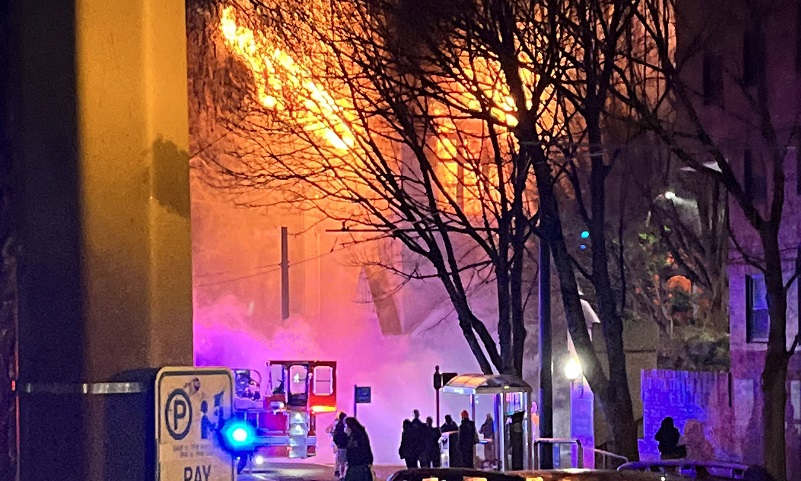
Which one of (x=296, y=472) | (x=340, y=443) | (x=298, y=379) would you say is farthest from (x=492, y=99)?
(x=296, y=472)

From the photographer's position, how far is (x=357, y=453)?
2134cm

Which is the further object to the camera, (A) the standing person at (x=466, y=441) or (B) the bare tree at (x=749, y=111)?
(A) the standing person at (x=466, y=441)

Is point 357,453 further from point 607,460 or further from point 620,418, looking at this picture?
point 607,460

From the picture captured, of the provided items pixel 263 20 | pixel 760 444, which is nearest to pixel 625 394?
pixel 760 444

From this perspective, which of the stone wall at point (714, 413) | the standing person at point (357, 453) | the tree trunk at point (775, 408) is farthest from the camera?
the stone wall at point (714, 413)

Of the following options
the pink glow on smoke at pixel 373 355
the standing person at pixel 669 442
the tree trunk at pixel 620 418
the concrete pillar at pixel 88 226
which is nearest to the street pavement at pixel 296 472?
the pink glow on smoke at pixel 373 355

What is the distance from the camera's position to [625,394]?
1881cm

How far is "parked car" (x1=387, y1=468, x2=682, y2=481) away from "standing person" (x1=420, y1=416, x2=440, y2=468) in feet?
47.6

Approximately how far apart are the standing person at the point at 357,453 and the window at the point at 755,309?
8.66 metres

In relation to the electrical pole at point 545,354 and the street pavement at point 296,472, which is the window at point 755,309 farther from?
the street pavement at point 296,472

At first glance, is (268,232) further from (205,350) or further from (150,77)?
(150,77)

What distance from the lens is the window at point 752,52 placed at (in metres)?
22.5

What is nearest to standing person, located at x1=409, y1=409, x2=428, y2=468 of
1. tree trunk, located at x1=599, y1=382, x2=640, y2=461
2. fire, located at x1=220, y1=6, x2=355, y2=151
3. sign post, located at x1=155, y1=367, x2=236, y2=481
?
fire, located at x1=220, y1=6, x2=355, y2=151

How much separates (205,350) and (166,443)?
32040 mm
